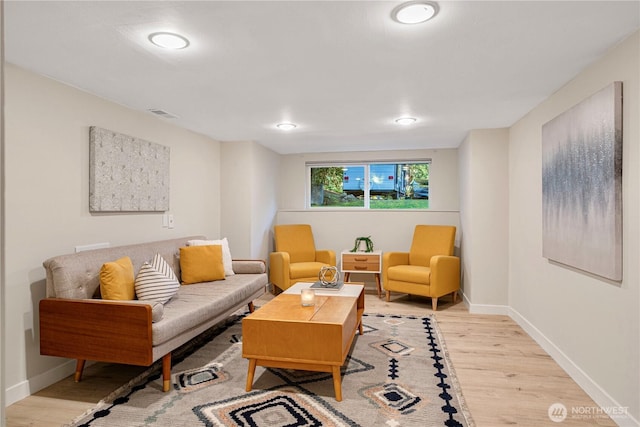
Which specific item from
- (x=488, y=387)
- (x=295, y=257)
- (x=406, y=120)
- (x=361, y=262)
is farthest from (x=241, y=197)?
(x=488, y=387)

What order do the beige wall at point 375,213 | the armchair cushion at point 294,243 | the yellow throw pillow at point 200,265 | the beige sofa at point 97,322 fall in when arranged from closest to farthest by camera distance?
the beige sofa at point 97,322 → the yellow throw pillow at point 200,265 → the armchair cushion at point 294,243 → the beige wall at point 375,213

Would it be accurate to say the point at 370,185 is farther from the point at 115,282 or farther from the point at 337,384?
the point at 115,282

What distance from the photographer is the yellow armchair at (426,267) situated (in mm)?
4602

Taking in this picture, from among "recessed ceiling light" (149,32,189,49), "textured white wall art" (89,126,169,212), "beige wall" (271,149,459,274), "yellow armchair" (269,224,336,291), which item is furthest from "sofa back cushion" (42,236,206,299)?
"beige wall" (271,149,459,274)

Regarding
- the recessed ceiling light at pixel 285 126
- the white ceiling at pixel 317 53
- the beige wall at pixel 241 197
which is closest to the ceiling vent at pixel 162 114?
the white ceiling at pixel 317 53

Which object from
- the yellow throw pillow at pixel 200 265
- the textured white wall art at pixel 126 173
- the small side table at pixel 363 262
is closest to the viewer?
the textured white wall art at pixel 126 173

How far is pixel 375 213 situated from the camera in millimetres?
5863

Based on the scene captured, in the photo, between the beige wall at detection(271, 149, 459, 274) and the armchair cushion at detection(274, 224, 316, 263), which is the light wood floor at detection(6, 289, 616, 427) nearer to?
the beige wall at detection(271, 149, 459, 274)

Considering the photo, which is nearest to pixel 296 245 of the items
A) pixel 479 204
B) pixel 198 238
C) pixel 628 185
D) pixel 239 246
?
pixel 239 246

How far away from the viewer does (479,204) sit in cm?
438

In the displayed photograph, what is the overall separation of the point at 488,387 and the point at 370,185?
152 inches

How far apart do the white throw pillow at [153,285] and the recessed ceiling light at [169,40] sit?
164cm

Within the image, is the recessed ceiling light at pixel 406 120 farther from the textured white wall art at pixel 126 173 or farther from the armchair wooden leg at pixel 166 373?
the armchair wooden leg at pixel 166 373

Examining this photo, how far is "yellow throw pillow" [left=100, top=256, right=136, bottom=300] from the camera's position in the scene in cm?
262
